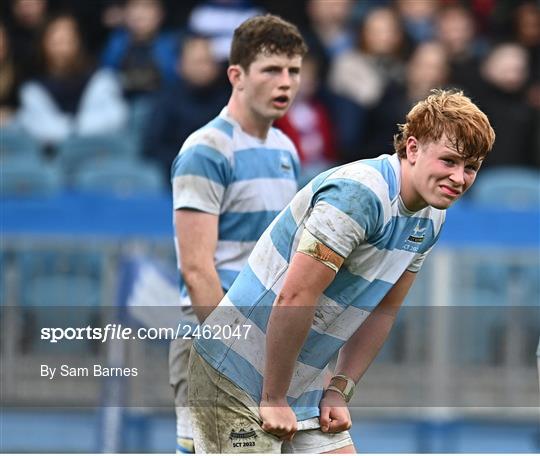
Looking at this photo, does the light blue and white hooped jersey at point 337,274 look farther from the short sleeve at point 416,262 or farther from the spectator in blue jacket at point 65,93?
the spectator in blue jacket at point 65,93

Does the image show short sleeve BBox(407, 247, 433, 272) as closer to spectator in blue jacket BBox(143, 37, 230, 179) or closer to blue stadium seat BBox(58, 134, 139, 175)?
spectator in blue jacket BBox(143, 37, 230, 179)

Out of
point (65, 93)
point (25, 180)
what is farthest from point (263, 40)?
point (65, 93)

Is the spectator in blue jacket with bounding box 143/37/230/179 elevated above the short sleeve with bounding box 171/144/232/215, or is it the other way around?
the spectator in blue jacket with bounding box 143/37/230/179

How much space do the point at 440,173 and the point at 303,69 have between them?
6.67m

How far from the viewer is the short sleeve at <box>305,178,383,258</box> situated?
3.97 meters

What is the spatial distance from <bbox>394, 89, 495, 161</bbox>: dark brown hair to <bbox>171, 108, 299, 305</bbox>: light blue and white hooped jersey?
4.05 ft

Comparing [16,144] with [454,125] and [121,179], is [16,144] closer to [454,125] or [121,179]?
[121,179]

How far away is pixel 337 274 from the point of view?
421 centimetres

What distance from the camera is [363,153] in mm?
10477

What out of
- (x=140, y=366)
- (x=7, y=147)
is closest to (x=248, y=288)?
(x=140, y=366)

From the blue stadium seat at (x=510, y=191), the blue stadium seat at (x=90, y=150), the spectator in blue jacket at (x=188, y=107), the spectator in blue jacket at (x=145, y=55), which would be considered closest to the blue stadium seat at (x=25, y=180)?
the blue stadium seat at (x=90, y=150)

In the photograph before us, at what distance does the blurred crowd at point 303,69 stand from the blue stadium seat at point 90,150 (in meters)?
0.10

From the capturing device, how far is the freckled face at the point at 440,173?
13.4 feet

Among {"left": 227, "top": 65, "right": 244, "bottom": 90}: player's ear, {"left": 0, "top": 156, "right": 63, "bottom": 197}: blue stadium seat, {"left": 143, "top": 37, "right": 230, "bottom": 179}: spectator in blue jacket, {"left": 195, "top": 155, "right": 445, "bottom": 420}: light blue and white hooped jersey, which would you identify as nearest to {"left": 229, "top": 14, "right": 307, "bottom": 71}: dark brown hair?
{"left": 227, "top": 65, "right": 244, "bottom": 90}: player's ear
